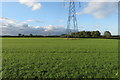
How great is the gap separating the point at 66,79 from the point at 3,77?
3332 millimetres

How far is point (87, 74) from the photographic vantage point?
6.51 metres

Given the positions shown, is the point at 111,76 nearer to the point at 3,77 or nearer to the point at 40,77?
the point at 40,77

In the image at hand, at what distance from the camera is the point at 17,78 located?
5996 mm

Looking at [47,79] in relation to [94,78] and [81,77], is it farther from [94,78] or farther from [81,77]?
[94,78]

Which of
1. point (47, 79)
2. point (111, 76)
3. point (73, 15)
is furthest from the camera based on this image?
point (73, 15)

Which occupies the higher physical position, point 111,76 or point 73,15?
point 73,15

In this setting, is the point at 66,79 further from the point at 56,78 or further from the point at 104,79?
the point at 104,79

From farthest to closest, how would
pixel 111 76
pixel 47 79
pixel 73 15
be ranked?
pixel 73 15 → pixel 111 76 → pixel 47 79

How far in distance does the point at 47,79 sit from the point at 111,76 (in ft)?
11.2

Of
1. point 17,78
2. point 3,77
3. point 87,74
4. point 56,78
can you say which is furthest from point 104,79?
point 3,77

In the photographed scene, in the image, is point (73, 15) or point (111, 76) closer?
point (111, 76)

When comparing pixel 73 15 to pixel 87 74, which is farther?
pixel 73 15

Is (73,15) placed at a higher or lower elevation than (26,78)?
higher

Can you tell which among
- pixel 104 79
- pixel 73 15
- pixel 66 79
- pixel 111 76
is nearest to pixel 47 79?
pixel 66 79
